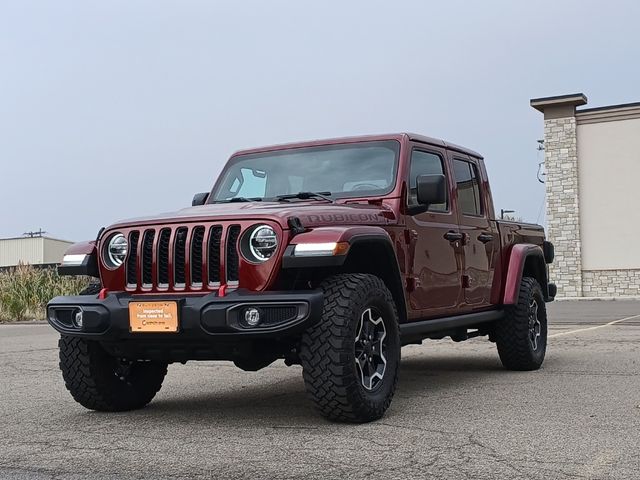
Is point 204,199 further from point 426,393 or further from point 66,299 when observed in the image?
point 426,393

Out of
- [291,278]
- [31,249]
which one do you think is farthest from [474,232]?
[31,249]

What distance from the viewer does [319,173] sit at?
268 inches

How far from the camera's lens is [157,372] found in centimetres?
660

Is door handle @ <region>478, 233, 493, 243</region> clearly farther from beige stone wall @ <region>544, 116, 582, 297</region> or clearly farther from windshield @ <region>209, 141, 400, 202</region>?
beige stone wall @ <region>544, 116, 582, 297</region>

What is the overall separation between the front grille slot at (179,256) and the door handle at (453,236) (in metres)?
2.35

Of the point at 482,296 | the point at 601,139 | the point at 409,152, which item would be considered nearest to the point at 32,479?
the point at 409,152

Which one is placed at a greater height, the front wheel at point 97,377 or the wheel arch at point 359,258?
the wheel arch at point 359,258

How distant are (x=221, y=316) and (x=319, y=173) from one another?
6.69ft

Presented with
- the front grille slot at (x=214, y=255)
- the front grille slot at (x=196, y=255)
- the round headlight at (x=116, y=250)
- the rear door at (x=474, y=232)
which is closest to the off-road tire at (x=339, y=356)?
Answer: the front grille slot at (x=214, y=255)

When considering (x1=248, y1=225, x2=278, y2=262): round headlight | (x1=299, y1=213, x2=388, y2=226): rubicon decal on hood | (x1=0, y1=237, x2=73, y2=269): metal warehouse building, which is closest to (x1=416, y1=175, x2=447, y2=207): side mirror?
(x1=299, y1=213, x2=388, y2=226): rubicon decal on hood

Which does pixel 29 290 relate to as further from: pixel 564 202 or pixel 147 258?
pixel 564 202

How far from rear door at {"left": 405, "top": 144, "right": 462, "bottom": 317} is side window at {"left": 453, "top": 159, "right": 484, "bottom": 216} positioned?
→ 0.26 metres

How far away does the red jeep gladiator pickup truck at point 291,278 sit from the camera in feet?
17.0

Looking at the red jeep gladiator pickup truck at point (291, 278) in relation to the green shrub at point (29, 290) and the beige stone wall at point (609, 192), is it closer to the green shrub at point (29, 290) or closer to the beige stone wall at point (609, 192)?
the green shrub at point (29, 290)
